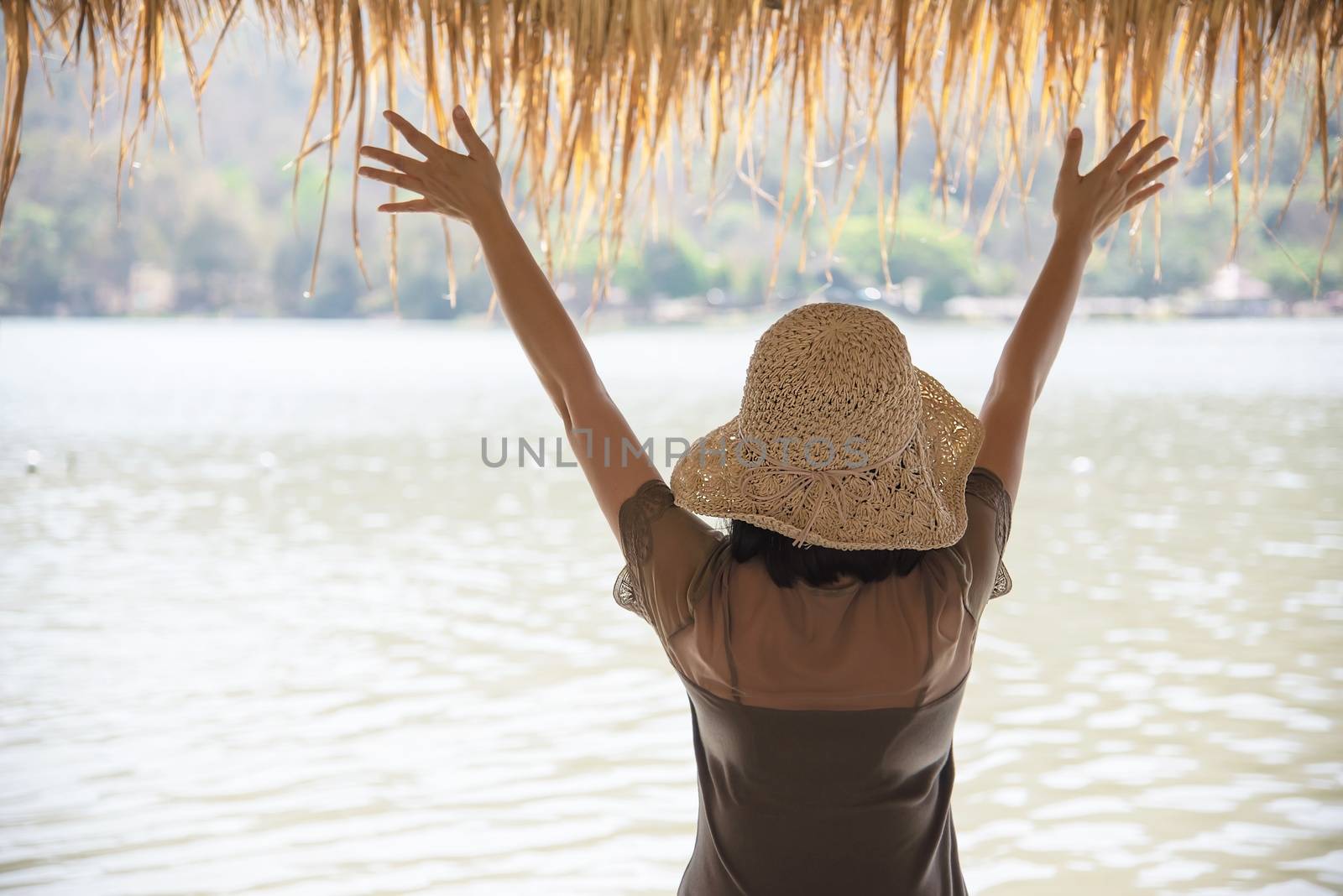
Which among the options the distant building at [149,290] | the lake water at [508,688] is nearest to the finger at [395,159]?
the lake water at [508,688]

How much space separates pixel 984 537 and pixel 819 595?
0.62 ft

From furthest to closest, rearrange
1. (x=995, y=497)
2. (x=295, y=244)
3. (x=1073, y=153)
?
(x=295, y=244) < (x=1073, y=153) < (x=995, y=497)

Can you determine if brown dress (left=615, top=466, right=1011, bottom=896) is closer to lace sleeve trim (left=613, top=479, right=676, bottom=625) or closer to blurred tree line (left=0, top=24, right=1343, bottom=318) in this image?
lace sleeve trim (left=613, top=479, right=676, bottom=625)

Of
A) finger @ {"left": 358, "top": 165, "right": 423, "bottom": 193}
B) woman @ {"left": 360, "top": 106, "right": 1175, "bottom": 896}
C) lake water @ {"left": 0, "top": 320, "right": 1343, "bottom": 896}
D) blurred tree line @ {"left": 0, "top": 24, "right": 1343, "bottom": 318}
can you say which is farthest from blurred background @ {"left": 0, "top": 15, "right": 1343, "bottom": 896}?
→ blurred tree line @ {"left": 0, "top": 24, "right": 1343, "bottom": 318}

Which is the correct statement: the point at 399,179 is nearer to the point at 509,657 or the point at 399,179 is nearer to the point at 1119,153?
the point at 1119,153

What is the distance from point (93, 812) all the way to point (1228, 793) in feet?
11.2

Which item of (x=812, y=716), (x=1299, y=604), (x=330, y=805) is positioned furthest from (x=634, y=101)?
(x=1299, y=604)

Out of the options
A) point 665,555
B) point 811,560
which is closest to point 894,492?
point 811,560

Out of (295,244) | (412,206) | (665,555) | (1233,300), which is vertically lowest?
(665,555)

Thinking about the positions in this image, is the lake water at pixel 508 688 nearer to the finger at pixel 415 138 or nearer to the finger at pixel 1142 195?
the finger at pixel 1142 195

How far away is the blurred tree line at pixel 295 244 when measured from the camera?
3606 cm

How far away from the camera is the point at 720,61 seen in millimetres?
2092

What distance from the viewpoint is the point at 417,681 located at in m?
4.95

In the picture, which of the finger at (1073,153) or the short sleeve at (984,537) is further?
the finger at (1073,153)
